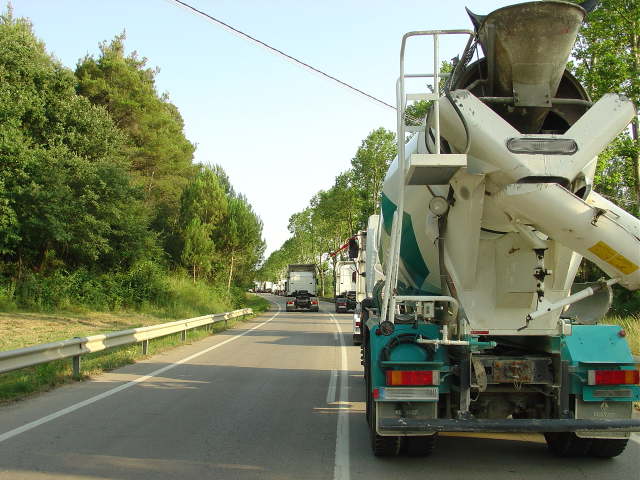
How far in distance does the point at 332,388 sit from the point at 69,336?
9915 mm

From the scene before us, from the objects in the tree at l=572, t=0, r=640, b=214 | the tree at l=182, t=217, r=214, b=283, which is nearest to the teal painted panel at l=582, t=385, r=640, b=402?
the tree at l=572, t=0, r=640, b=214

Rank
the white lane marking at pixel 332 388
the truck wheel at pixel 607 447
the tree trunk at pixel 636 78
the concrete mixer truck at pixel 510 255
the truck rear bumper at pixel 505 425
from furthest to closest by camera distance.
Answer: the tree trunk at pixel 636 78 < the white lane marking at pixel 332 388 < the truck wheel at pixel 607 447 < the truck rear bumper at pixel 505 425 < the concrete mixer truck at pixel 510 255

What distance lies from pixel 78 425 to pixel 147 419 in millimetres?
854

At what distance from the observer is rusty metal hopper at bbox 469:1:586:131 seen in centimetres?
484

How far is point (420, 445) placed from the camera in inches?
242

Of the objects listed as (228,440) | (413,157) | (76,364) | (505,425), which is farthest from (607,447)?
(76,364)

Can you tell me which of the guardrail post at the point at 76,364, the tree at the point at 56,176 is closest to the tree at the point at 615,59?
the guardrail post at the point at 76,364

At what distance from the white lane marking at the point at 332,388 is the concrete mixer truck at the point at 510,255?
3.65m

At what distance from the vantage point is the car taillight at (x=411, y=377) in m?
5.67

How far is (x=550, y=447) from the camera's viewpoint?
263 inches

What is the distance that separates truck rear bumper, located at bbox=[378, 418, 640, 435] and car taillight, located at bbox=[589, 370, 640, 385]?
1.17ft

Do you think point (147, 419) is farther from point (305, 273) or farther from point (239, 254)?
point (305, 273)

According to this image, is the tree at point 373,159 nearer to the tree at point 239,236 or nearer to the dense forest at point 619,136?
the dense forest at point 619,136

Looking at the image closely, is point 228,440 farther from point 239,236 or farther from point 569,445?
point 239,236
